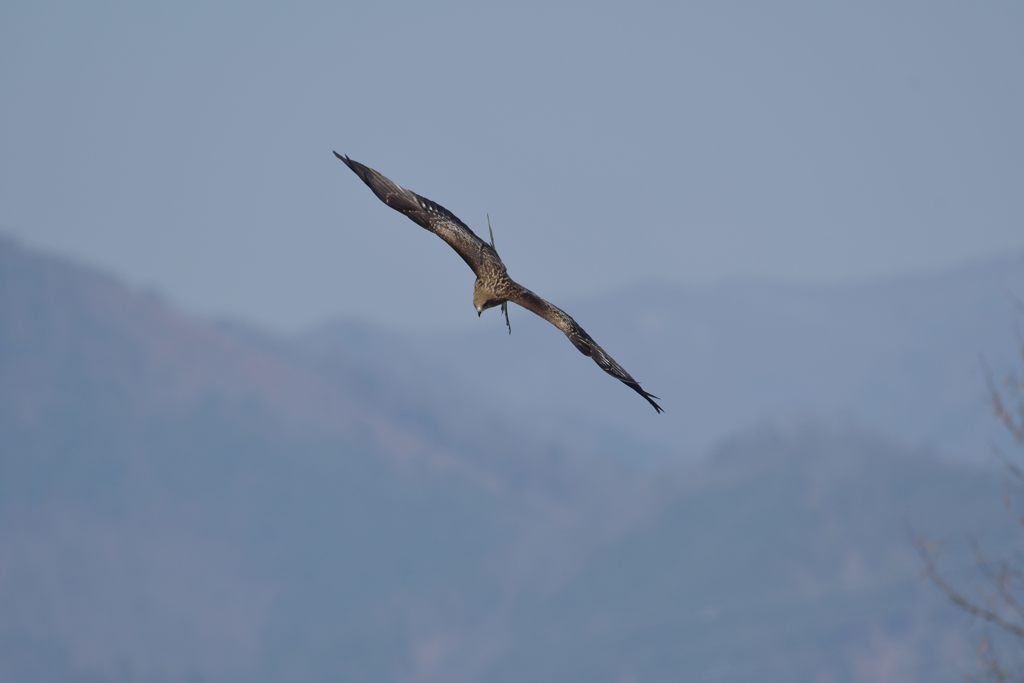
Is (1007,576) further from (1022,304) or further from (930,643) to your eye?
(930,643)

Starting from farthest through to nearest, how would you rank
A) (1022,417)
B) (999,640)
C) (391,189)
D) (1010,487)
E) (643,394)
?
(999,640) < (1010,487) < (1022,417) < (391,189) < (643,394)

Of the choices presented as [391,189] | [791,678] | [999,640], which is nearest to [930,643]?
[791,678]

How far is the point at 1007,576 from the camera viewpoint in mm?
28922

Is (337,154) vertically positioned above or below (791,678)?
below

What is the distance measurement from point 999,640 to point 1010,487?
112 meters

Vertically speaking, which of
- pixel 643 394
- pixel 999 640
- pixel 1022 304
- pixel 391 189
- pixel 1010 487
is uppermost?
pixel 999 640

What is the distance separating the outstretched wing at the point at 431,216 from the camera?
19703mm

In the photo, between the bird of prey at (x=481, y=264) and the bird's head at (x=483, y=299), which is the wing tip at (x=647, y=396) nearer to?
the bird of prey at (x=481, y=264)

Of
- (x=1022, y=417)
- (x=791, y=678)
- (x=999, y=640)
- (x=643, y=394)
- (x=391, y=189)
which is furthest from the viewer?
(x=791, y=678)

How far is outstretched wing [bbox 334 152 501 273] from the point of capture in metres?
19.7

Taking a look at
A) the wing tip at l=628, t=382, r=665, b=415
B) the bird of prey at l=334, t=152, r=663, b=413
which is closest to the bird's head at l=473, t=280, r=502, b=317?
the bird of prey at l=334, t=152, r=663, b=413

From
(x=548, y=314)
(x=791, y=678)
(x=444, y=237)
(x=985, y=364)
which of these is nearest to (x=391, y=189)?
(x=444, y=237)

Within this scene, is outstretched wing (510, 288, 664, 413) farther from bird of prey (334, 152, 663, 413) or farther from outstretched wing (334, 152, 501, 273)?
outstretched wing (334, 152, 501, 273)

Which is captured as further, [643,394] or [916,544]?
[916,544]
